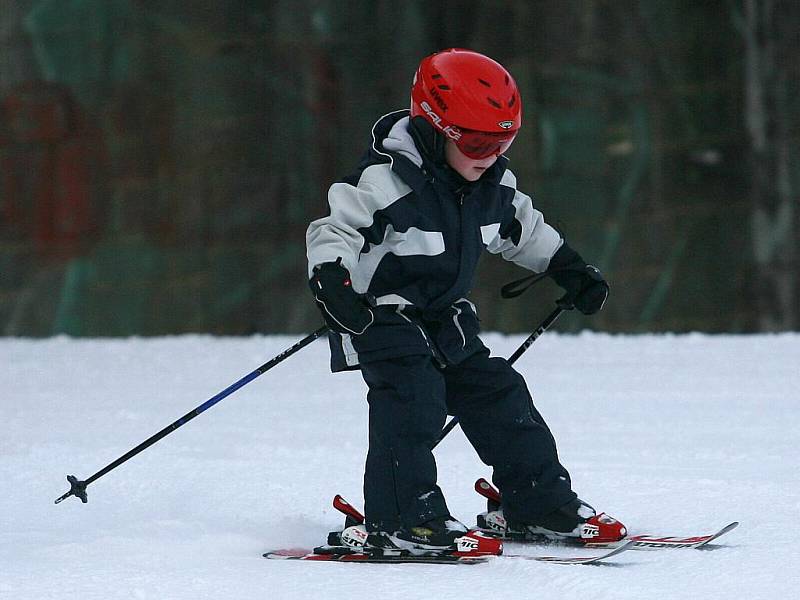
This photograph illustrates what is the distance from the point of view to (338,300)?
3168mm

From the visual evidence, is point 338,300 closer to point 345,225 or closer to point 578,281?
point 345,225

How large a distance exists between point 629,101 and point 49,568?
6.29m

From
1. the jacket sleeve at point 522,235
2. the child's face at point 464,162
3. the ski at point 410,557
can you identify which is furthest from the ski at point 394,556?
the child's face at point 464,162

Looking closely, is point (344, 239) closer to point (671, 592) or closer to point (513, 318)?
point (671, 592)

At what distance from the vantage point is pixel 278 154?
904 cm

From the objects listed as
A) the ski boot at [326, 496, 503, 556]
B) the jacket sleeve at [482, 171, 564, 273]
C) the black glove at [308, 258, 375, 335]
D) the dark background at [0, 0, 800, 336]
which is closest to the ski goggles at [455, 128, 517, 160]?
the jacket sleeve at [482, 171, 564, 273]

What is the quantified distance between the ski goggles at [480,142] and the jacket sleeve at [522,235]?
8.5 inches

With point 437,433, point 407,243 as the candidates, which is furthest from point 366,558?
point 407,243

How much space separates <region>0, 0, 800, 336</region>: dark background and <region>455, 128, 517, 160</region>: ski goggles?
527 centimetres

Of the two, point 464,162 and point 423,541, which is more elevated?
point 464,162

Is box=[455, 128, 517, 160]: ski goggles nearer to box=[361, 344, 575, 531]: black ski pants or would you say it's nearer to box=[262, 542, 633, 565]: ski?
box=[361, 344, 575, 531]: black ski pants

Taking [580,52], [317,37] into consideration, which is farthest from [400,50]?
[580,52]

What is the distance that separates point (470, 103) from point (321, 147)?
5.72 metres

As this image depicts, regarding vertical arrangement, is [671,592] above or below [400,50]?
below
